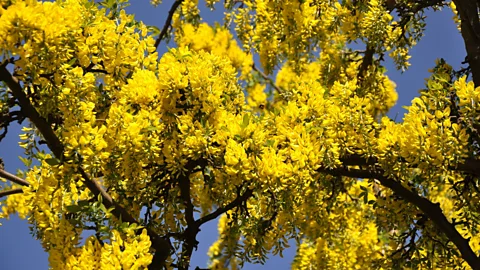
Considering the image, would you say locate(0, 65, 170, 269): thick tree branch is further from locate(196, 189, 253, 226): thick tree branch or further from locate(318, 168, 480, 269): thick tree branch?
locate(318, 168, 480, 269): thick tree branch

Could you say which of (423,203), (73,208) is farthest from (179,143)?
(423,203)

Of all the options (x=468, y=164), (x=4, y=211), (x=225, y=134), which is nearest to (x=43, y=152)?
(x=225, y=134)

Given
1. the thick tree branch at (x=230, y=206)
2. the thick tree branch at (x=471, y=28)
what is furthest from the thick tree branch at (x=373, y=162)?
the thick tree branch at (x=471, y=28)

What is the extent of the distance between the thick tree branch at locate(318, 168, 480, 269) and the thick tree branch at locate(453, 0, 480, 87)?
1.24 metres

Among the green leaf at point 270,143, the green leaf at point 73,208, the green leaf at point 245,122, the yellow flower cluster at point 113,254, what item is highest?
the green leaf at point 245,122

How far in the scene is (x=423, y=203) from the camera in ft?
14.8

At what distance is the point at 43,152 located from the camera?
346 cm

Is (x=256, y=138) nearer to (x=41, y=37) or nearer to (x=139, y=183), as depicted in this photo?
(x=139, y=183)

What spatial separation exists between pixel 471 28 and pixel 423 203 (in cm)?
163

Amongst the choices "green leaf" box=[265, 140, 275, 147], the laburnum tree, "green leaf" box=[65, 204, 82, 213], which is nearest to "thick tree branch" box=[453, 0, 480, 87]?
the laburnum tree

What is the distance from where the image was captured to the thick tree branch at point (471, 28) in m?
4.93

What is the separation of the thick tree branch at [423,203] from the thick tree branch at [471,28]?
4.06 feet

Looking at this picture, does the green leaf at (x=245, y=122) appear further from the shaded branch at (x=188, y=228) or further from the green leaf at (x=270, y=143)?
the shaded branch at (x=188, y=228)

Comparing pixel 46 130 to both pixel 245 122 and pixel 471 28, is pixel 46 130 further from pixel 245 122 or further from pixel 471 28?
pixel 471 28
